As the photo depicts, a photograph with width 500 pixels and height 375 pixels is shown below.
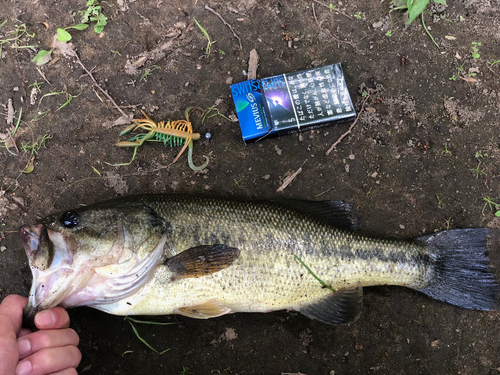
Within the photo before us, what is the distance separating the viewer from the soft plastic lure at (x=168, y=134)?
308 cm

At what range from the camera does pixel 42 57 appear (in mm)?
3221

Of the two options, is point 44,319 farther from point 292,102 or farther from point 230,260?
point 292,102

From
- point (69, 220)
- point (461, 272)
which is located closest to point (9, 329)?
point (69, 220)

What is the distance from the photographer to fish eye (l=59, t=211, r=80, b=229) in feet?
7.72

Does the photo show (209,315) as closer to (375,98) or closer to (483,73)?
(375,98)

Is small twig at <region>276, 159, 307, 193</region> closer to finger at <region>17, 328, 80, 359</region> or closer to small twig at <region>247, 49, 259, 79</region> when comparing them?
small twig at <region>247, 49, 259, 79</region>

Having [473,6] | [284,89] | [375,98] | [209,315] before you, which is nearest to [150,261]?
[209,315]

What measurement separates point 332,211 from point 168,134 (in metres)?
1.68

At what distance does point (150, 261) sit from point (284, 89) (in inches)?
75.3

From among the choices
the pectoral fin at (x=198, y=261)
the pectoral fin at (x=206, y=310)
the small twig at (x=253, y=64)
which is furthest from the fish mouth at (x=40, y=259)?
the small twig at (x=253, y=64)

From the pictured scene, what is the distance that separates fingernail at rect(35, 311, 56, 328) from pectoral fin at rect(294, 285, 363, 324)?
187 cm

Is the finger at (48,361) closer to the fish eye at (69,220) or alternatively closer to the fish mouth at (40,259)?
the fish mouth at (40,259)

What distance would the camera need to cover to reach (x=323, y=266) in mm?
2676

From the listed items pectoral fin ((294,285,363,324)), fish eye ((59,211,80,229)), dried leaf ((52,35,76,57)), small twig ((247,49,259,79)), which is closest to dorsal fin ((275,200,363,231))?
pectoral fin ((294,285,363,324))
